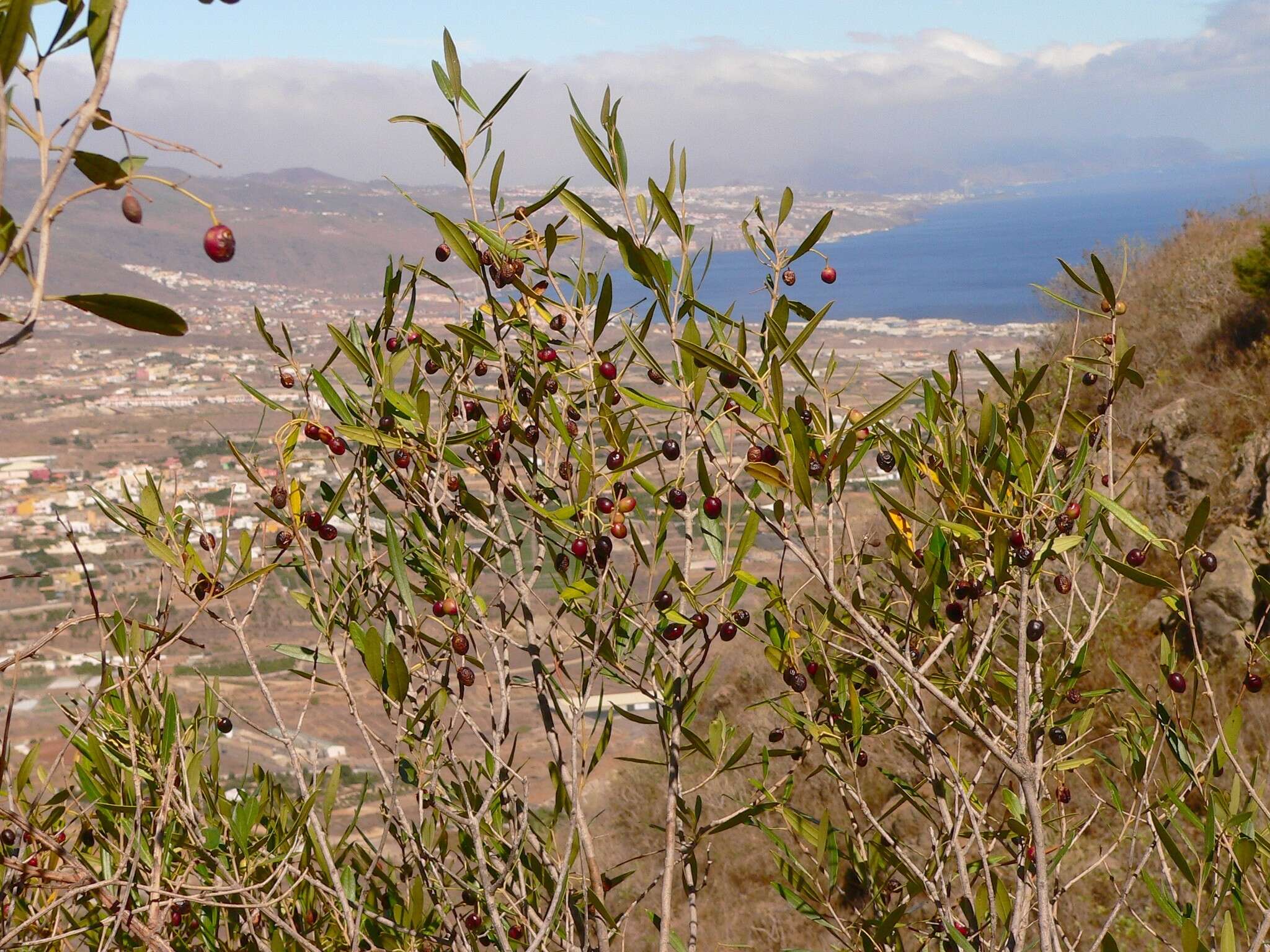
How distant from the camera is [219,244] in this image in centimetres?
99

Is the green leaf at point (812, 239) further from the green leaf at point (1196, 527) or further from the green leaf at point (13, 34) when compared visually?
the green leaf at point (13, 34)

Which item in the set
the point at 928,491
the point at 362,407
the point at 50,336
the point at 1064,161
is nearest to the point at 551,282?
the point at 362,407

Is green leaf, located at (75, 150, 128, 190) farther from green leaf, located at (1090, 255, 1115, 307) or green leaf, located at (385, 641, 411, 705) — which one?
green leaf, located at (1090, 255, 1115, 307)

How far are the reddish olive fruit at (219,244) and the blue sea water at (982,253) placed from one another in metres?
12.9

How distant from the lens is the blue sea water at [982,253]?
38.6 m

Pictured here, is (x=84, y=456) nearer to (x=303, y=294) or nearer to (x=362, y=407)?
(x=303, y=294)

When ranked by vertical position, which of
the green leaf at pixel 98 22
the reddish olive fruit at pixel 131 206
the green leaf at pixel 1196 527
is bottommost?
the green leaf at pixel 1196 527

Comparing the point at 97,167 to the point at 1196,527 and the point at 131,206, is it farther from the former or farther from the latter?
the point at 1196,527

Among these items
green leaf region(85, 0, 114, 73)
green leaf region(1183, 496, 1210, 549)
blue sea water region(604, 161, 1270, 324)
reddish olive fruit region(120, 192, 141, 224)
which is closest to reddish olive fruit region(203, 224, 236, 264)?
reddish olive fruit region(120, 192, 141, 224)

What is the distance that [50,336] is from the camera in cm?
6262

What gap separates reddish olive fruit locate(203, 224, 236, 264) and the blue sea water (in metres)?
12.9

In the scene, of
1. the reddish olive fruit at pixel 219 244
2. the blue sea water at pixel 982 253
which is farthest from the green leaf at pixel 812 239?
the blue sea water at pixel 982 253

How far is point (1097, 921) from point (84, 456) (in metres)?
36.0

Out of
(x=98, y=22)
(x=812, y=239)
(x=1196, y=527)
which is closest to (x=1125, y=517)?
(x=1196, y=527)
